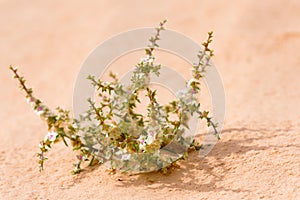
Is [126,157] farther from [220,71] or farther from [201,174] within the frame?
[220,71]

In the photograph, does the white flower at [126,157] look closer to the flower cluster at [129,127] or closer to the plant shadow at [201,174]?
the flower cluster at [129,127]

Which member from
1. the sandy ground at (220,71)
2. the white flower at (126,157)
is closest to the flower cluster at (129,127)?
the white flower at (126,157)

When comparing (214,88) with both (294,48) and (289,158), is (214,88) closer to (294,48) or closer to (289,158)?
(289,158)

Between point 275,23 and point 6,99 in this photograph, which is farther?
point 275,23

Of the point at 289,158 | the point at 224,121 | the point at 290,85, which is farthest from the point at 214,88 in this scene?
the point at 289,158

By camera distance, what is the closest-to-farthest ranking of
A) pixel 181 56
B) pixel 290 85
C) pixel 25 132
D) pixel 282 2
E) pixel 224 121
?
1. pixel 224 121
2. pixel 25 132
3. pixel 290 85
4. pixel 181 56
5. pixel 282 2
